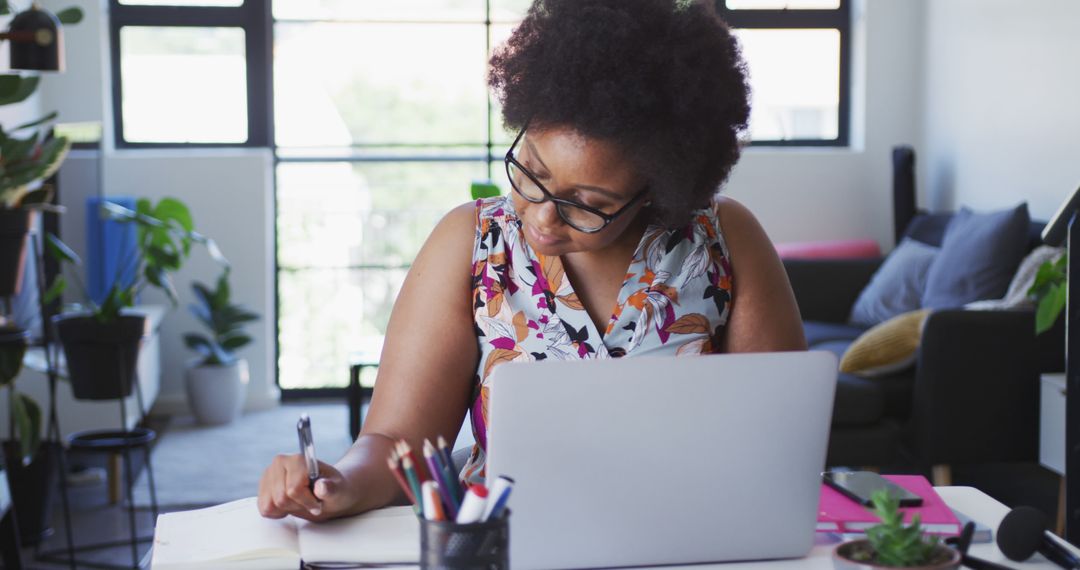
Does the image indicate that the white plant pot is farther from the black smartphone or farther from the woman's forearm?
the black smartphone

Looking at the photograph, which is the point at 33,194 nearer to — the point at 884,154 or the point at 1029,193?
the point at 1029,193

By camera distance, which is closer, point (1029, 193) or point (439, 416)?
point (439, 416)

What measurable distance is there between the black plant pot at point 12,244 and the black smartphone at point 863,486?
7.43ft

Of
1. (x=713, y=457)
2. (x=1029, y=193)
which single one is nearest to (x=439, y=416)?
(x=713, y=457)

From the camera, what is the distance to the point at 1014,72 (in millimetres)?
4375

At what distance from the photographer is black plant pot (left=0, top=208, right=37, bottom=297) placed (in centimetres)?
290

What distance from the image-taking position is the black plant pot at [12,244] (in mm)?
2904

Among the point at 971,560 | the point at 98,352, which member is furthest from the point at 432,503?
the point at 98,352

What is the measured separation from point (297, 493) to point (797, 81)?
489 centimetres

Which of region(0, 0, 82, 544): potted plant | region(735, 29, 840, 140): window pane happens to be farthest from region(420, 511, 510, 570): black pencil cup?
region(735, 29, 840, 140): window pane

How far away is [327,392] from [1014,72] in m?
3.27

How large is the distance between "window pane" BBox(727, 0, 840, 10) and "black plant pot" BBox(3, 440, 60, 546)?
3.68 m

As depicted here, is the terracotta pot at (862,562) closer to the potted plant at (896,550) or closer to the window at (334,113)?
the potted plant at (896,550)

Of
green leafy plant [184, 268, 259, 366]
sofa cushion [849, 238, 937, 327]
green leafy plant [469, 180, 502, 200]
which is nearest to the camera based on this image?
green leafy plant [469, 180, 502, 200]
